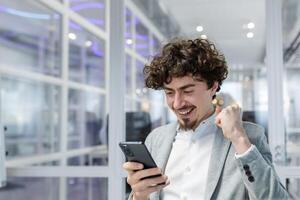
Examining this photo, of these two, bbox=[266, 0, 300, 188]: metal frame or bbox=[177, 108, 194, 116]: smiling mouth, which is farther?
bbox=[266, 0, 300, 188]: metal frame

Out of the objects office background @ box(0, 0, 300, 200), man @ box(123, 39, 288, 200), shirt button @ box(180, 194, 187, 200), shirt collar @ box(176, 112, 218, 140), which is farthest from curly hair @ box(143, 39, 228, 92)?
office background @ box(0, 0, 300, 200)

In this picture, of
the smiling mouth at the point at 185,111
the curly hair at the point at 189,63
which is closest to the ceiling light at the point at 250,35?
the curly hair at the point at 189,63

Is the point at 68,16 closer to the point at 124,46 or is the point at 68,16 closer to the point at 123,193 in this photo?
the point at 124,46

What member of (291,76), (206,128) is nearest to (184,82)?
(206,128)

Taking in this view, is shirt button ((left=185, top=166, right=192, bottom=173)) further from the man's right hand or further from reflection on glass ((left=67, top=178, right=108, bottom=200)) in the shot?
reflection on glass ((left=67, top=178, right=108, bottom=200))

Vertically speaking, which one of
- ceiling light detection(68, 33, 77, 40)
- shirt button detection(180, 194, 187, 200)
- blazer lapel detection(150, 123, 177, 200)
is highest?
ceiling light detection(68, 33, 77, 40)

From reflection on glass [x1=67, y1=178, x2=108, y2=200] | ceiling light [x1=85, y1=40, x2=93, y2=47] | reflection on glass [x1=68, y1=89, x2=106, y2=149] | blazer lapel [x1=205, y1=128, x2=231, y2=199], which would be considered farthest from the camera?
ceiling light [x1=85, y1=40, x2=93, y2=47]

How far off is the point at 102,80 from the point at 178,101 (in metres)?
1.77

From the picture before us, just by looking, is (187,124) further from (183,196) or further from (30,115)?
(30,115)

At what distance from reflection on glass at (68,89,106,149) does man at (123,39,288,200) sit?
1668mm

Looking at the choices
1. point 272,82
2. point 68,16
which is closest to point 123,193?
point 272,82

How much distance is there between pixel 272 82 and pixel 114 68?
1.11 m

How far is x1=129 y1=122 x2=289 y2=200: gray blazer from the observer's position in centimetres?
92

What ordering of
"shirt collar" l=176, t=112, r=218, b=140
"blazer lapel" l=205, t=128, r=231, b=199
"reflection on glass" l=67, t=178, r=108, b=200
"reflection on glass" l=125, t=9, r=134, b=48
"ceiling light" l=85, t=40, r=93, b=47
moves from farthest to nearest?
"ceiling light" l=85, t=40, r=93, b=47
"reflection on glass" l=125, t=9, r=134, b=48
"reflection on glass" l=67, t=178, r=108, b=200
"shirt collar" l=176, t=112, r=218, b=140
"blazer lapel" l=205, t=128, r=231, b=199
